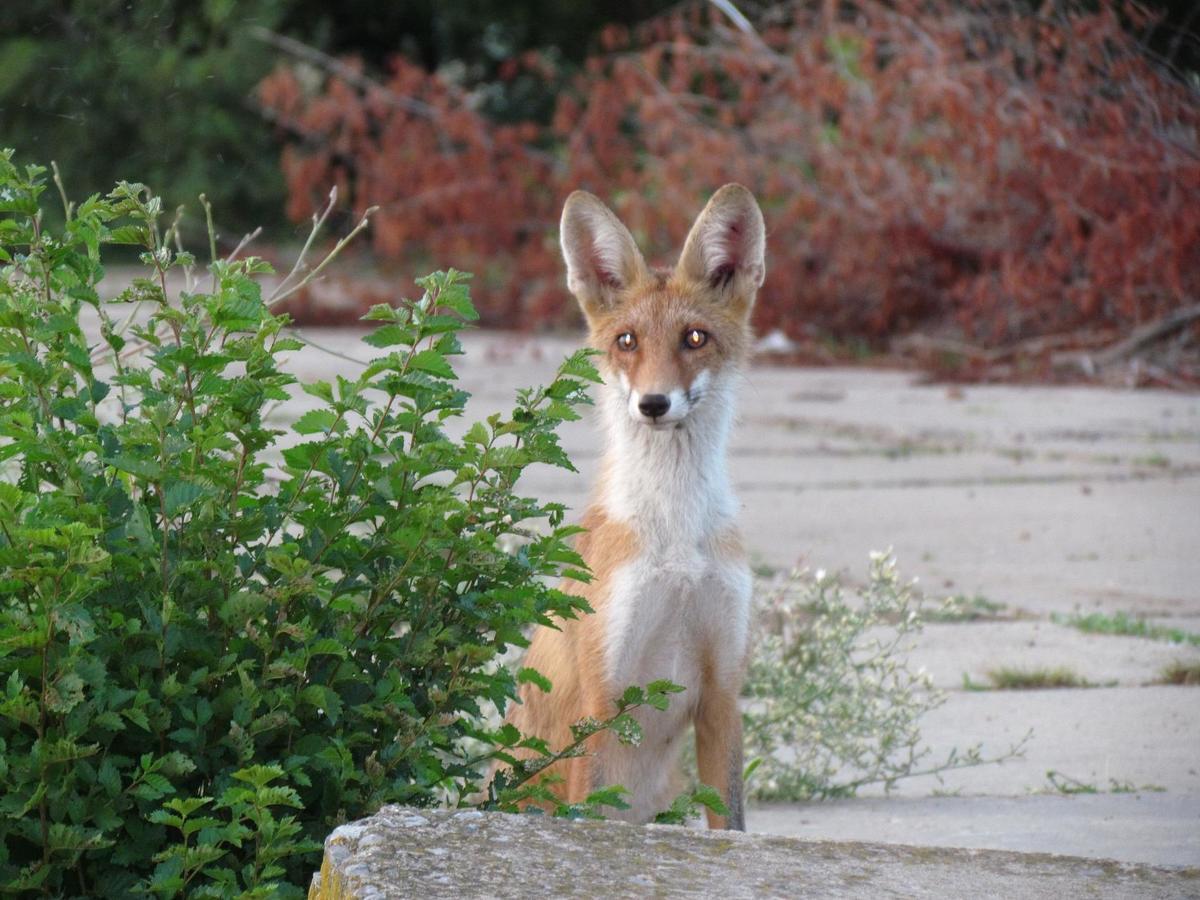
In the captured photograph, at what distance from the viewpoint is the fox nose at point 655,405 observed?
401cm

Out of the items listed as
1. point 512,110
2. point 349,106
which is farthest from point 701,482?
A: point 512,110

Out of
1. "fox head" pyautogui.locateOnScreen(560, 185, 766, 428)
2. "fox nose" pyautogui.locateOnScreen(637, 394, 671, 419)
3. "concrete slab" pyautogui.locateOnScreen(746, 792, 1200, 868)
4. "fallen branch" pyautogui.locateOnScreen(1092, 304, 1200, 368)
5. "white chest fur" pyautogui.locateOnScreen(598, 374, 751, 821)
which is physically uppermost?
"fallen branch" pyautogui.locateOnScreen(1092, 304, 1200, 368)

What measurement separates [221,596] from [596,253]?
198 cm

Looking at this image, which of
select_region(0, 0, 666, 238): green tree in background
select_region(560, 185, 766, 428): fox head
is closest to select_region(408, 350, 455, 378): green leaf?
select_region(560, 185, 766, 428): fox head

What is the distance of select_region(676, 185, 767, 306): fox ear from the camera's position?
14.2 ft

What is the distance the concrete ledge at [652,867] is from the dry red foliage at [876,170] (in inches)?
230

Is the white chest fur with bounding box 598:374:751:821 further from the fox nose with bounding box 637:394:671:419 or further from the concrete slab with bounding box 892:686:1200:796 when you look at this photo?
the concrete slab with bounding box 892:686:1200:796

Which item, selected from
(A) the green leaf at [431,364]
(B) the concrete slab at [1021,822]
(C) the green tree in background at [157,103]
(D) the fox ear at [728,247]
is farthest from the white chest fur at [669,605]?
(C) the green tree in background at [157,103]

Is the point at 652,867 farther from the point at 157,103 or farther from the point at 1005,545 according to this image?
the point at 157,103

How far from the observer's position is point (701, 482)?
4.08 meters

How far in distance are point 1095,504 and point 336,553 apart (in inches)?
215

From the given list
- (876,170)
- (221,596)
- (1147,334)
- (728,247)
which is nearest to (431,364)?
(221,596)

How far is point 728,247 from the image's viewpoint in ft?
14.5

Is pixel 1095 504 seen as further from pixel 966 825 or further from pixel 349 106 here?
pixel 349 106
